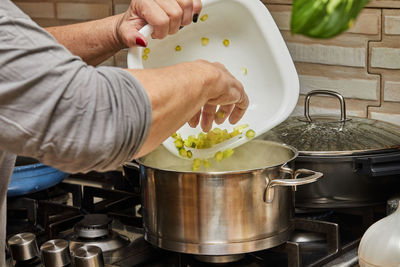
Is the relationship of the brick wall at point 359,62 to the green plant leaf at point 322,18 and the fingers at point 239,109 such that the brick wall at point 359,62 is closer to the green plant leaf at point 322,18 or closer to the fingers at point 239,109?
the fingers at point 239,109

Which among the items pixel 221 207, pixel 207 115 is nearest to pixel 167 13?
pixel 207 115

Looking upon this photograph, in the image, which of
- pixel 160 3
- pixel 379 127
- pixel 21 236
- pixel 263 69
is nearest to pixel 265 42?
pixel 263 69

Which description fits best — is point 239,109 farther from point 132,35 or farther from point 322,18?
point 322,18

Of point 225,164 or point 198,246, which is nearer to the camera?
point 198,246

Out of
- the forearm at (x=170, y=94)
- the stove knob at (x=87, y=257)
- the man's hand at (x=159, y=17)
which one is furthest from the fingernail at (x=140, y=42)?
the stove knob at (x=87, y=257)

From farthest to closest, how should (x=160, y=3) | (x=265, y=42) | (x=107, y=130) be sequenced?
1. (x=265, y=42)
2. (x=160, y=3)
3. (x=107, y=130)

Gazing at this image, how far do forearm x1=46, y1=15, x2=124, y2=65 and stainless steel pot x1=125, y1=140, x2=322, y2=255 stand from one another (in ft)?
0.80

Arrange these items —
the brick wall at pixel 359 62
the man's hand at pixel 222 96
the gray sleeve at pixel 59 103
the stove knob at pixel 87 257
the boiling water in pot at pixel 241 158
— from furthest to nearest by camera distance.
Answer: the brick wall at pixel 359 62 → the boiling water in pot at pixel 241 158 → the stove knob at pixel 87 257 → the man's hand at pixel 222 96 → the gray sleeve at pixel 59 103

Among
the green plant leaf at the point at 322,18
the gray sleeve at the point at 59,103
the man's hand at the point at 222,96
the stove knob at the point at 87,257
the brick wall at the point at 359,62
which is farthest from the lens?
the brick wall at the point at 359,62

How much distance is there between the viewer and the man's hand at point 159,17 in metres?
0.94

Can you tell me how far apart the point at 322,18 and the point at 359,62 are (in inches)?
43.7

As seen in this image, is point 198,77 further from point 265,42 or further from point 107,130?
point 265,42

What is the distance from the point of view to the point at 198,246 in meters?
1.02

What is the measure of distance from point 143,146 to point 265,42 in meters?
0.48
